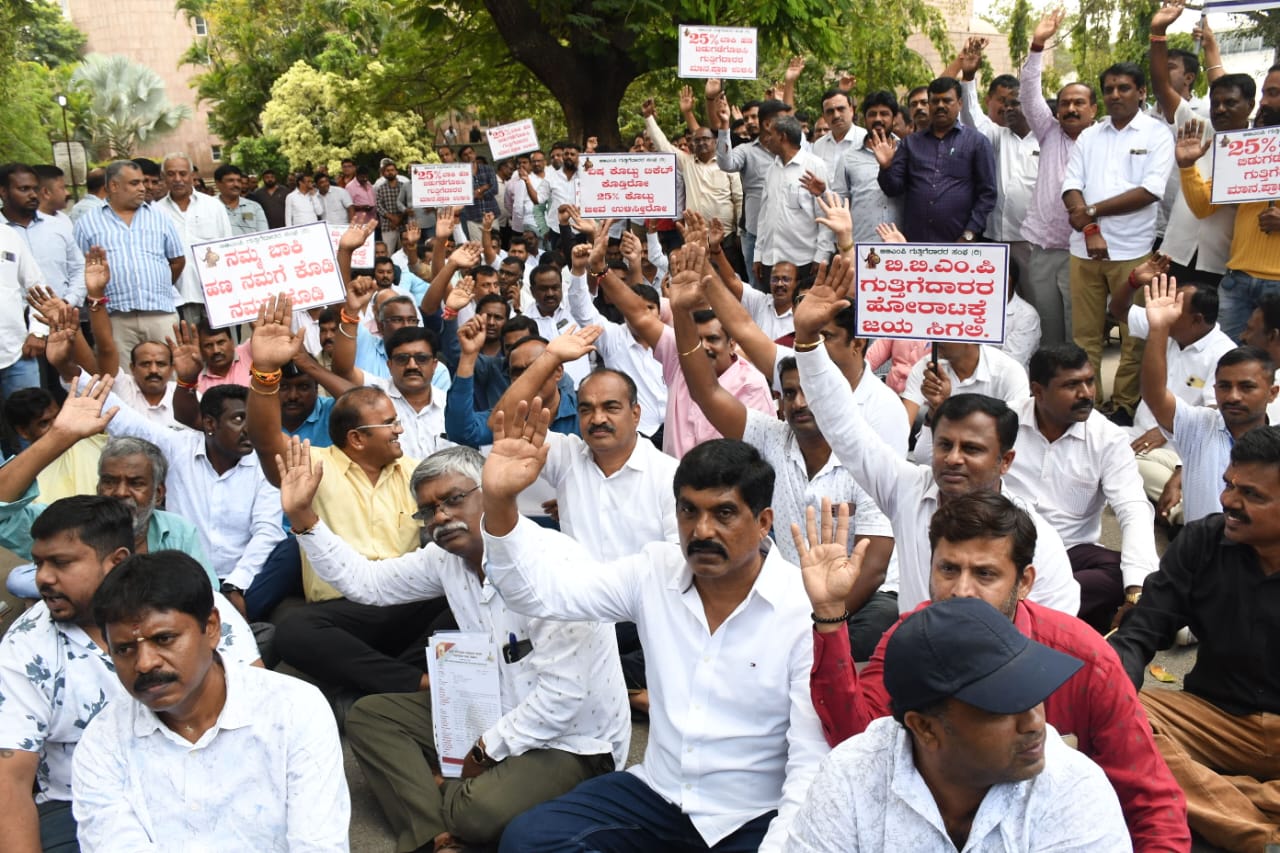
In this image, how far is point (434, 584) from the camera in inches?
178

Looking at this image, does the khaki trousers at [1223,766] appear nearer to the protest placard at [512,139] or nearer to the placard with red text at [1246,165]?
the placard with red text at [1246,165]

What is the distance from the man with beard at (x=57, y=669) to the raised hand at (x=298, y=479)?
610mm

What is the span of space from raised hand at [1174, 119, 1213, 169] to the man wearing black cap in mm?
6013

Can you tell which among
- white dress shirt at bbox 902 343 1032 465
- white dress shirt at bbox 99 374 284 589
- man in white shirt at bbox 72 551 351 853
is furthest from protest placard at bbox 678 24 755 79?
man in white shirt at bbox 72 551 351 853

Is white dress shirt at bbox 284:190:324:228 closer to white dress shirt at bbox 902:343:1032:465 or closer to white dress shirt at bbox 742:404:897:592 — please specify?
white dress shirt at bbox 902:343:1032:465

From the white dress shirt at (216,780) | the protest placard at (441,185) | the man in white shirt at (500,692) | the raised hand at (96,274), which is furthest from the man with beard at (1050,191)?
the white dress shirt at (216,780)

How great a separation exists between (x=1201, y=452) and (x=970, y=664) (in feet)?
11.8

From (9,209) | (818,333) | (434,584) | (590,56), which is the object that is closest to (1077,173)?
(818,333)

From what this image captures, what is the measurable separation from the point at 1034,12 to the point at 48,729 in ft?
88.3

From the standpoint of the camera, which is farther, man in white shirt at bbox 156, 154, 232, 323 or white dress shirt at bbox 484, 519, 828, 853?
man in white shirt at bbox 156, 154, 232, 323

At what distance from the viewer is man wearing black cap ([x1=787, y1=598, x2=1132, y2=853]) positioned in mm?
2195

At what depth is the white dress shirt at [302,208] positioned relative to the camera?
1684 centimetres

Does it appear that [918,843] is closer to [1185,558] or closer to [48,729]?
[1185,558]

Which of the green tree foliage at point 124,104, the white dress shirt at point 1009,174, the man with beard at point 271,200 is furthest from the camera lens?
the green tree foliage at point 124,104
